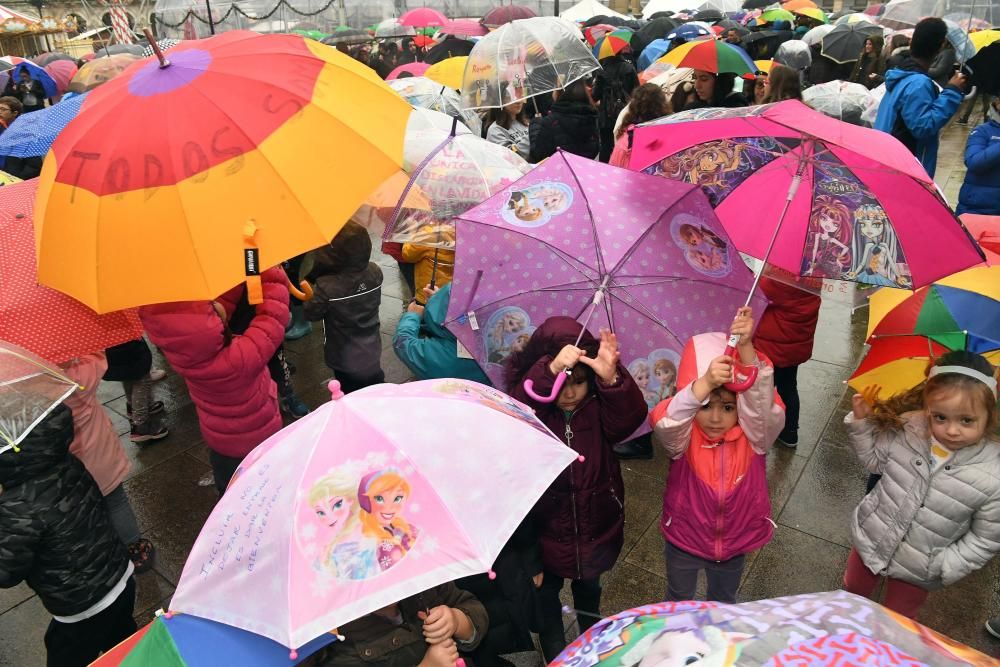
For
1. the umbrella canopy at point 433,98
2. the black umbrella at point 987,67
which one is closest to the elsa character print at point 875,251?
the umbrella canopy at point 433,98

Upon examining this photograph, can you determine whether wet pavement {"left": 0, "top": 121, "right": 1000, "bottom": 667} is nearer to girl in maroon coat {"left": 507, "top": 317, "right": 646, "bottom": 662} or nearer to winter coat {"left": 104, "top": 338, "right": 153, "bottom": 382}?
winter coat {"left": 104, "top": 338, "right": 153, "bottom": 382}

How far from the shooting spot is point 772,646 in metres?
1.10

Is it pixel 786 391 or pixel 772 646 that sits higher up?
pixel 772 646

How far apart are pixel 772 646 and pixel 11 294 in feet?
9.63

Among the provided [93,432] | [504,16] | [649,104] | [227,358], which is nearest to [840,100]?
[649,104]

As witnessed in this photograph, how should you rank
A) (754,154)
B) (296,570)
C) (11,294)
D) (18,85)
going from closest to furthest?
1. (296,570)
2. (11,294)
3. (754,154)
4. (18,85)

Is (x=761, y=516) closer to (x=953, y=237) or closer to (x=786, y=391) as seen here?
(x=953, y=237)

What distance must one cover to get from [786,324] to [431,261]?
7.37 ft

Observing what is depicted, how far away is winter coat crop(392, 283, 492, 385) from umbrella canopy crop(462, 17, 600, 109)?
3.80 metres

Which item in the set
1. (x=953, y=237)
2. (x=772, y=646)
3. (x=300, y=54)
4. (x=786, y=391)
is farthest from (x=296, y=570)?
(x=786, y=391)

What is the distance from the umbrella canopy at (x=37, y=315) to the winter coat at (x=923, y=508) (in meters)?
3.21

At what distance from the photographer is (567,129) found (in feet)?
20.9

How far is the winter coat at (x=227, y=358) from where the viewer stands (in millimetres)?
2781

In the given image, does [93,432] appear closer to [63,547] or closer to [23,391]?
[63,547]
